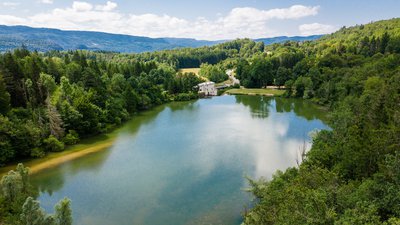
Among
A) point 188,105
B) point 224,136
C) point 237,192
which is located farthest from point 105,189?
point 188,105

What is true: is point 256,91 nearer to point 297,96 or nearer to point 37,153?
point 297,96

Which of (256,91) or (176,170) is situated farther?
(256,91)

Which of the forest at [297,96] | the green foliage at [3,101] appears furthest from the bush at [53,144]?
the green foliage at [3,101]

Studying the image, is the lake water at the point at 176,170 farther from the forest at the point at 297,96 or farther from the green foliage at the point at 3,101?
the green foliage at the point at 3,101

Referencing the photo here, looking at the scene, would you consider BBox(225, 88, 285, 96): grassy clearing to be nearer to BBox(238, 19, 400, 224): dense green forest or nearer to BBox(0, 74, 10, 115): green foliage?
BBox(238, 19, 400, 224): dense green forest

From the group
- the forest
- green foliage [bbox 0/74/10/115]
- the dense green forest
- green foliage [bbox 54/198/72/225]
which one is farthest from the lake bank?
green foliage [bbox 54/198/72/225]

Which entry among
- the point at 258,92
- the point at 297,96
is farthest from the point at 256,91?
the point at 297,96
